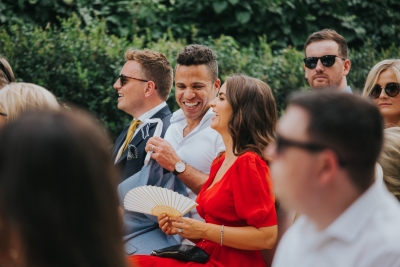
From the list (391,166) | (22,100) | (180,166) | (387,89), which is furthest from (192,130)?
(391,166)

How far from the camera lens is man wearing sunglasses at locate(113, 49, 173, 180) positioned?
5.38 m

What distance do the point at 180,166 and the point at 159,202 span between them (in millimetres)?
584

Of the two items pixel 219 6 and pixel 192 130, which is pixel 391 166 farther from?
pixel 219 6

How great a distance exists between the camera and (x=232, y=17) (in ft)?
35.8

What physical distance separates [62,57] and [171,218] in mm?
4226

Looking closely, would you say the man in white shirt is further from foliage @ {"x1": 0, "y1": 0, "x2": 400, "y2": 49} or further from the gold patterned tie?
foliage @ {"x1": 0, "y1": 0, "x2": 400, "y2": 49}

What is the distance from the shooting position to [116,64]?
7707mm

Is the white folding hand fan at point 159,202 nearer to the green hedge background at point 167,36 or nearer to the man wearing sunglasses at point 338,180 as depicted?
the man wearing sunglasses at point 338,180

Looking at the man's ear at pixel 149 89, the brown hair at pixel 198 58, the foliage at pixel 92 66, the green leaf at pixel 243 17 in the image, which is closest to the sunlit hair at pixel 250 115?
the brown hair at pixel 198 58

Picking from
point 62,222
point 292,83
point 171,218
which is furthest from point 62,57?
point 62,222

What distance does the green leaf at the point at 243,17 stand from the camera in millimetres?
10609

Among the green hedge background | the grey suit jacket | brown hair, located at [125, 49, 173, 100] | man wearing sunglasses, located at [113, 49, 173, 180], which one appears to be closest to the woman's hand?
the grey suit jacket

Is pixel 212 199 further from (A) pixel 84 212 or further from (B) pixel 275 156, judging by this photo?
(A) pixel 84 212

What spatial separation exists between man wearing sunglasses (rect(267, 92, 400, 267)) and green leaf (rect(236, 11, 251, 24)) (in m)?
8.72
